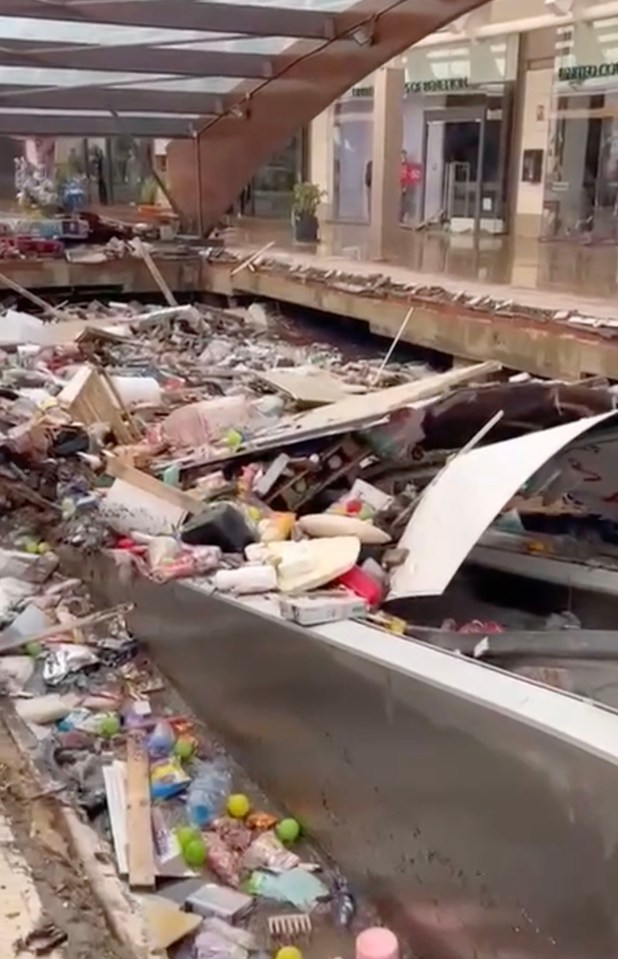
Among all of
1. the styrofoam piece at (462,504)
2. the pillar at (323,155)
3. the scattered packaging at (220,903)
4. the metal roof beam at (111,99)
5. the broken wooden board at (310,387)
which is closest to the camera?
the scattered packaging at (220,903)

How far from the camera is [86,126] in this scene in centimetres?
1030

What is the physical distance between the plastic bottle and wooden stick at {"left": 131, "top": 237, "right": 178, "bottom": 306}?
24.2ft

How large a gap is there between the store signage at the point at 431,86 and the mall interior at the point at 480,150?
0.02 metres

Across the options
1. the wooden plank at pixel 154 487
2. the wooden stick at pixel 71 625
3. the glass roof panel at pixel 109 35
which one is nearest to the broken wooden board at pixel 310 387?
the wooden plank at pixel 154 487

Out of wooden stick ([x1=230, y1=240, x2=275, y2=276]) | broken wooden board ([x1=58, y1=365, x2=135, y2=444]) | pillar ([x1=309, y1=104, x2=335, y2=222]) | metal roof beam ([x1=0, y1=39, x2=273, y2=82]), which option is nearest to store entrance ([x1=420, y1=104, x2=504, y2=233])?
pillar ([x1=309, y1=104, x2=335, y2=222])

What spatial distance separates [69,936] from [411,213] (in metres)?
14.8

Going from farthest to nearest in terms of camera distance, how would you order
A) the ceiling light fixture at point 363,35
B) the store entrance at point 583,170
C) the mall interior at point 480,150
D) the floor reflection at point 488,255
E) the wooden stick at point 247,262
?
the store entrance at point 583,170 → the mall interior at point 480,150 → the wooden stick at point 247,262 → the floor reflection at point 488,255 → the ceiling light fixture at point 363,35

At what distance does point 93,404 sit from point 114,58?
440 cm

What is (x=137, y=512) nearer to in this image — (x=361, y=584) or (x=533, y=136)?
(x=361, y=584)

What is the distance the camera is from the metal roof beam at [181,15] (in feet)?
21.9

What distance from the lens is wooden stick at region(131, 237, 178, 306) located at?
978 centimetres

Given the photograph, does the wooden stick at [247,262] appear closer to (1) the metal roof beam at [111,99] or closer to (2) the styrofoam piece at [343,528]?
(1) the metal roof beam at [111,99]

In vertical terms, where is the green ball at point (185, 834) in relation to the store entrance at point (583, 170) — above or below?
below

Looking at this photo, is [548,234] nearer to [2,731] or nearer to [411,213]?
[411,213]
